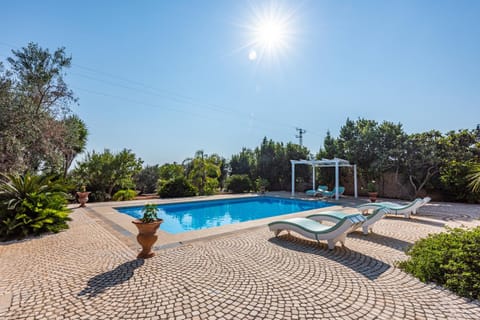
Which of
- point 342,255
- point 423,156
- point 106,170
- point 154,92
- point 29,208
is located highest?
point 154,92

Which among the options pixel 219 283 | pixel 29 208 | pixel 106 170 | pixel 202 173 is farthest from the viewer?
pixel 202 173

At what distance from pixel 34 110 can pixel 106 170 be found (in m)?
6.82

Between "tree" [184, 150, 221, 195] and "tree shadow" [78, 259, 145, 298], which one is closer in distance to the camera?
"tree shadow" [78, 259, 145, 298]

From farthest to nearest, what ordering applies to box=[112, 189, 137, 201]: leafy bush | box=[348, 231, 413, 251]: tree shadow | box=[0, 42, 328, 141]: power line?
box=[112, 189, 137, 201]: leafy bush → box=[0, 42, 328, 141]: power line → box=[348, 231, 413, 251]: tree shadow

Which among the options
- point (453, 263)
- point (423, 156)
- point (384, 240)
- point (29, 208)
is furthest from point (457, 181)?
point (29, 208)

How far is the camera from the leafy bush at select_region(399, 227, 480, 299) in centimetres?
302

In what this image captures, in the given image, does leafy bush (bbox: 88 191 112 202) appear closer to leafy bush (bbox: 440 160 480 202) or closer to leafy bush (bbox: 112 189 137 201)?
leafy bush (bbox: 112 189 137 201)

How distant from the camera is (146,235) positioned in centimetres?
420

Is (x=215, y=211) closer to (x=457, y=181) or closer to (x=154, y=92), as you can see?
(x=154, y=92)

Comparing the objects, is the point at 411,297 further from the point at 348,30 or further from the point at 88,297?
the point at 348,30

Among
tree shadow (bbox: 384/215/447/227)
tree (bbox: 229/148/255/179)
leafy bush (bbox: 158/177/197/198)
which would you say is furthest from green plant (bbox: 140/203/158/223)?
tree (bbox: 229/148/255/179)

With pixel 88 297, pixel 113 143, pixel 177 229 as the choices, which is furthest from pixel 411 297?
pixel 113 143

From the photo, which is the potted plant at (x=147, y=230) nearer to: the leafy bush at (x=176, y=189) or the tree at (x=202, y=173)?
the leafy bush at (x=176, y=189)

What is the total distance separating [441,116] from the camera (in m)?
13.0
